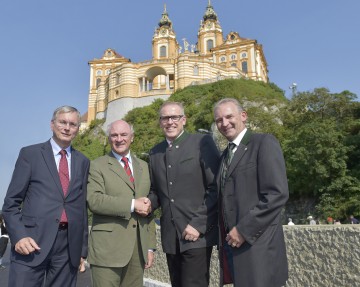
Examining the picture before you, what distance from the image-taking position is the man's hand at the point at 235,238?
2990 mm

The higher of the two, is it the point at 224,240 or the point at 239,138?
the point at 239,138

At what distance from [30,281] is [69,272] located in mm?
425

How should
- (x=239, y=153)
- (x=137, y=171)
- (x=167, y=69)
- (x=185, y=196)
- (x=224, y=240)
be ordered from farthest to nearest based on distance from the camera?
1. (x=167, y=69)
2. (x=137, y=171)
3. (x=185, y=196)
4. (x=224, y=240)
5. (x=239, y=153)

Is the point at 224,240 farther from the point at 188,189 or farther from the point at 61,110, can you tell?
the point at 61,110

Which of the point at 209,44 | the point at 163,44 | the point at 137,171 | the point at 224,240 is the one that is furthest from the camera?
the point at 163,44

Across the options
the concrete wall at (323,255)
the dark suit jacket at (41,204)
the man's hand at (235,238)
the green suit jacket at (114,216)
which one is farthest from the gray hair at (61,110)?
the concrete wall at (323,255)

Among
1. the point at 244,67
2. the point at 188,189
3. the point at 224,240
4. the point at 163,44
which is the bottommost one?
the point at 224,240

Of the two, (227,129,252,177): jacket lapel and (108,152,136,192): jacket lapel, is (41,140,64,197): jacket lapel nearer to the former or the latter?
(108,152,136,192): jacket lapel

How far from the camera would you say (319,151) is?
2314cm

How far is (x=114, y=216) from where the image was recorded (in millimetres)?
3764

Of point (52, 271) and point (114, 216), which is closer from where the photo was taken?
point (52, 271)

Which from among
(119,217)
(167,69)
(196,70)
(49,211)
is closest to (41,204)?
(49,211)

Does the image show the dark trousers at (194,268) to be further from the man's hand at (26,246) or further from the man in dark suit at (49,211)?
the man's hand at (26,246)

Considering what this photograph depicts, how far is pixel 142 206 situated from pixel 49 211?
102 cm
